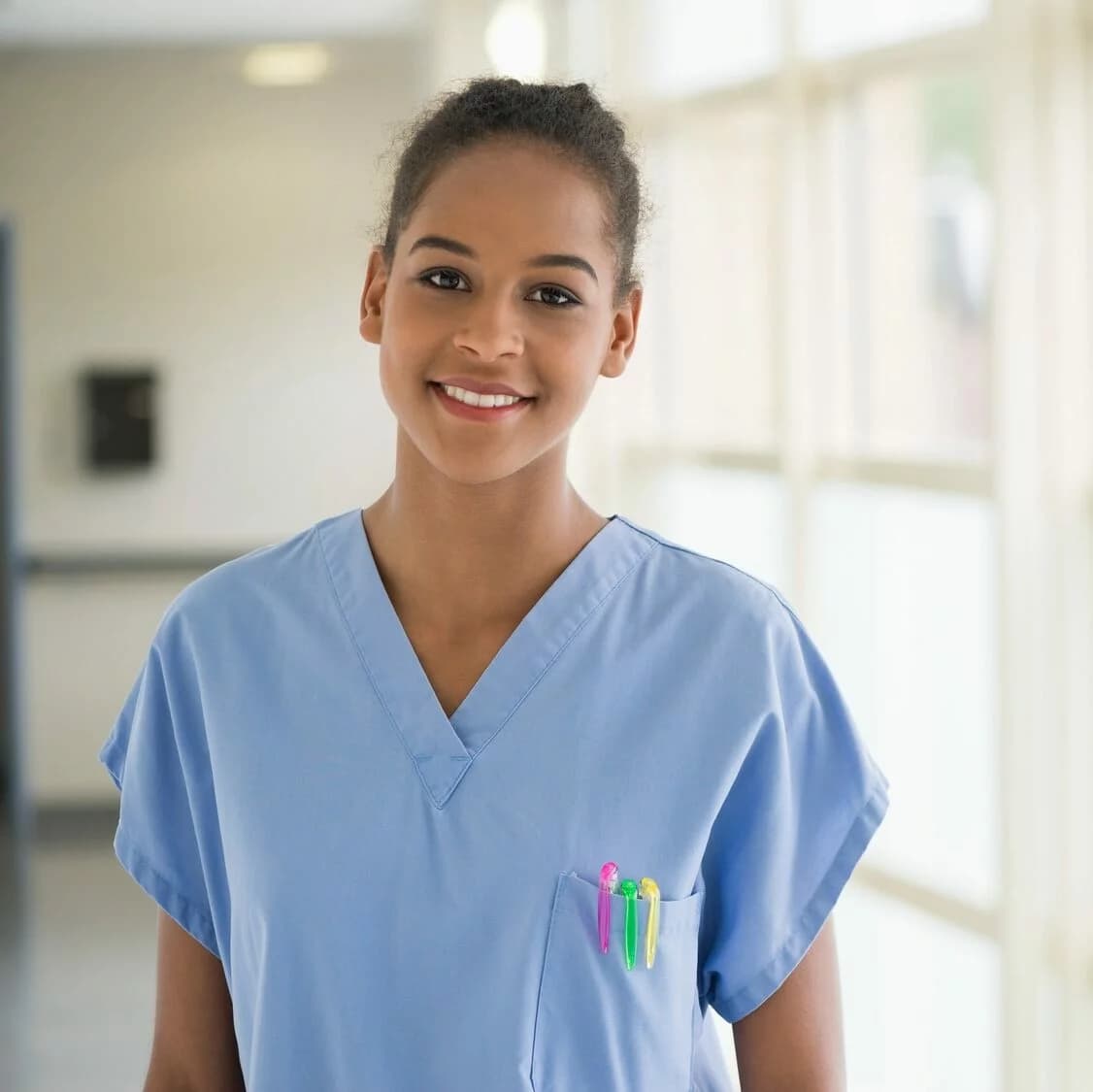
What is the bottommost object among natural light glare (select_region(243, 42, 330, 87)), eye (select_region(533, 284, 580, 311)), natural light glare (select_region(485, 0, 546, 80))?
eye (select_region(533, 284, 580, 311))

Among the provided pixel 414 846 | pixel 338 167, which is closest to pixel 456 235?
pixel 414 846

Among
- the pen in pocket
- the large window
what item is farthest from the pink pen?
the large window

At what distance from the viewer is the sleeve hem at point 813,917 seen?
38.3 inches

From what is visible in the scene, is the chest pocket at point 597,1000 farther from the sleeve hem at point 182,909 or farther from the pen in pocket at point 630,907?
the sleeve hem at point 182,909

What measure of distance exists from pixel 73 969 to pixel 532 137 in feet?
11.9

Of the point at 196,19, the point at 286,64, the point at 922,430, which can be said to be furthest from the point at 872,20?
the point at 286,64

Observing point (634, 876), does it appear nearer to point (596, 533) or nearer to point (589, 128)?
point (596, 533)

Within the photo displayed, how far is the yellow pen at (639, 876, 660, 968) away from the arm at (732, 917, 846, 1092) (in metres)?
0.11

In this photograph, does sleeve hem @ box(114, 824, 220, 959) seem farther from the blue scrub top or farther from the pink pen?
the pink pen

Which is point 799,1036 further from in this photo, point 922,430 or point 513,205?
point 922,430

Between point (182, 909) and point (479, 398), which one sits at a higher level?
point (479, 398)

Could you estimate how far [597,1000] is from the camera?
0.92m

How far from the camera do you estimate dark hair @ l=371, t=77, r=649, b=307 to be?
957 mm

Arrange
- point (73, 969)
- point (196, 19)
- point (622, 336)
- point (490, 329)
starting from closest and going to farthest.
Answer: point (490, 329) < point (622, 336) < point (73, 969) < point (196, 19)
